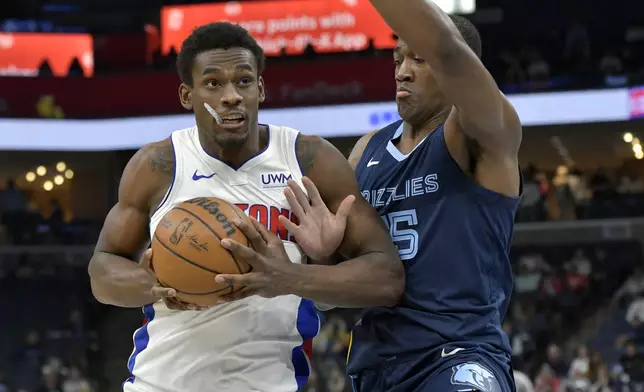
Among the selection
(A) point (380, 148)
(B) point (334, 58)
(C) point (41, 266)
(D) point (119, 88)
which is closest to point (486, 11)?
(B) point (334, 58)

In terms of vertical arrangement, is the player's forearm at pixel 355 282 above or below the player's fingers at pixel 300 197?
below

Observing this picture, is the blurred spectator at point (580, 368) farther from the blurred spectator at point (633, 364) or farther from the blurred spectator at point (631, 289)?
the blurred spectator at point (631, 289)

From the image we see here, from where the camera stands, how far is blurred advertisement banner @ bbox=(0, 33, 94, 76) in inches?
795

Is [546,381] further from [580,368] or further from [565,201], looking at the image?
[565,201]

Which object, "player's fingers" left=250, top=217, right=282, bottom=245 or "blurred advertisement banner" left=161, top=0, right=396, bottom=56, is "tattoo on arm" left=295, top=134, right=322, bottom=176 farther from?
"blurred advertisement banner" left=161, top=0, right=396, bottom=56

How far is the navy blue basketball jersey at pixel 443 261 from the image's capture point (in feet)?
12.1

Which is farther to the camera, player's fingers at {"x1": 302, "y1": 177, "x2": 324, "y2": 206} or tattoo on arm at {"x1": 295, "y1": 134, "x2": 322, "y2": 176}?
tattoo on arm at {"x1": 295, "y1": 134, "x2": 322, "y2": 176}

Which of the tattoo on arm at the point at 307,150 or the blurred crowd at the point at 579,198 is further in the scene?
the blurred crowd at the point at 579,198

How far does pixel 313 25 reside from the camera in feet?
65.4

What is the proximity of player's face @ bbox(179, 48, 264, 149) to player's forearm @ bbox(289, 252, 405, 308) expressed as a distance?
24.2 inches

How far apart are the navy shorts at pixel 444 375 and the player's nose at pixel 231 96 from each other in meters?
1.14

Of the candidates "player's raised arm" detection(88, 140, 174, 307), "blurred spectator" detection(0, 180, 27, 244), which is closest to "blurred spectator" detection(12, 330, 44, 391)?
"blurred spectator" detection(0, 180, 27, 244)

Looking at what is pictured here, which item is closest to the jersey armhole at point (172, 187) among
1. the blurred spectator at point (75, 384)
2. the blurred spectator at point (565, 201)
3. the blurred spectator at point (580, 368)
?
the blurred spectator at point (580, 368)

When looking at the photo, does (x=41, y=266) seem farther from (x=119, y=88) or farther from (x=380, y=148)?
(x=380, y=148)
